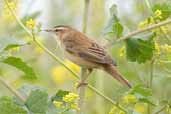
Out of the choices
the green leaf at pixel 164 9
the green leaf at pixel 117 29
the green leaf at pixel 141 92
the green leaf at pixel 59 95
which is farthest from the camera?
the green leaf at pixel 164 9

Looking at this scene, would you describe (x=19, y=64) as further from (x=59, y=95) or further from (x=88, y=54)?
(x=88, y=54)

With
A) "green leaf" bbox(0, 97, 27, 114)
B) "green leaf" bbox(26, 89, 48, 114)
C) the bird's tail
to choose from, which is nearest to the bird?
the bird's tail

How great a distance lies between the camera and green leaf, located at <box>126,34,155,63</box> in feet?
9.89

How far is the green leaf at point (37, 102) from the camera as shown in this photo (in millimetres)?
2496

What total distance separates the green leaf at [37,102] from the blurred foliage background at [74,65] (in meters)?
0.23

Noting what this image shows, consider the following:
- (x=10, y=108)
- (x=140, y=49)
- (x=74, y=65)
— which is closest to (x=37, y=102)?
(x=10, y=108)

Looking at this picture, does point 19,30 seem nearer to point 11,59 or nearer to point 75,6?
point 11,59

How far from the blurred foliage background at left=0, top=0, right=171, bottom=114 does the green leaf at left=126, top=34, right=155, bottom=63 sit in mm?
67

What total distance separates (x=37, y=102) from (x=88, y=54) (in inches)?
40.2

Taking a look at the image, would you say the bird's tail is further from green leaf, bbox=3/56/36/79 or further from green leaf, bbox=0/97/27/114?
green leaf, bbox=0/97/27/114

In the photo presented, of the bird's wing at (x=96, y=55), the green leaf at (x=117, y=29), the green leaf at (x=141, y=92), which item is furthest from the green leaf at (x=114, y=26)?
the green leaf at (x=141, y=92)

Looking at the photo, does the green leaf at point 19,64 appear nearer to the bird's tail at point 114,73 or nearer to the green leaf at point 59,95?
the green leaf at point 59,95

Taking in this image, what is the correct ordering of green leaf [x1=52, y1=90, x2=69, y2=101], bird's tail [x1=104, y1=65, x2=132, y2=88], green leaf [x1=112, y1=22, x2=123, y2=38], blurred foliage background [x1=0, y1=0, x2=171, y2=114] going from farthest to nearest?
blurred foliage background [x1=0, y1=0, x2=171, y2=114]
bird's tail [x1=104, y1=65, x2=132, y2=88]
green leaf [x1=112, y1=22, x2=123, y2=38]
green leaf [x1=52, y1=90, x2=69, y2=101]

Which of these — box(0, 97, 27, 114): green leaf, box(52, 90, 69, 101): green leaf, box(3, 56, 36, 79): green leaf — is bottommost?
box(0, 97, 27, 114): green leaf
